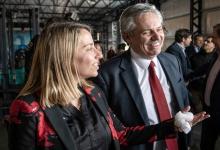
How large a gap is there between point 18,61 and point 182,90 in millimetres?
6501

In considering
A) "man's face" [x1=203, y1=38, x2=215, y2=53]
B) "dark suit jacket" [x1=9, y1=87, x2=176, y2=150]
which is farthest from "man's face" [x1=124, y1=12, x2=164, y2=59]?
"man's face" [x1=203, y1=38, x2=215, y2=53]

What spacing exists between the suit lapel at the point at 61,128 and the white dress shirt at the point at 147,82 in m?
0.63

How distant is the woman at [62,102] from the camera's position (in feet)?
4.00

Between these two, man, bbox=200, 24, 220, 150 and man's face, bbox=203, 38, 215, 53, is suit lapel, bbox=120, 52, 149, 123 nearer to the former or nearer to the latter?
man, bbox=200, 24, 220, 150

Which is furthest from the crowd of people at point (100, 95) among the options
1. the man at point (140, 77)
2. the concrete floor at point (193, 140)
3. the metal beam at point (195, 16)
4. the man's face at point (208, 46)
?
the metal beam at point (195, 16)

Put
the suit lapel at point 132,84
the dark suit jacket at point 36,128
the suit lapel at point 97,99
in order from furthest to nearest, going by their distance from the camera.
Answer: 1. the suit lapel at point 132,84
2. the suit lapel at point 97,99
3. the dark suit jacket at point 36,128

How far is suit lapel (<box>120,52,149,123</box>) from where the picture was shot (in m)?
1.74

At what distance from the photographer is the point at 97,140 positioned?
132cm

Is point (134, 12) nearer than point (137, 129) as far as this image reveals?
No

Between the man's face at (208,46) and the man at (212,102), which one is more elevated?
the man's face at (208,46)

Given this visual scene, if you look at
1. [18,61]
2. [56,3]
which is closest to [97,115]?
[18,61]

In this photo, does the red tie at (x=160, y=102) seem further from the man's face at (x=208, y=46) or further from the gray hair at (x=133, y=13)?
the man's face at (x=208, y=46)

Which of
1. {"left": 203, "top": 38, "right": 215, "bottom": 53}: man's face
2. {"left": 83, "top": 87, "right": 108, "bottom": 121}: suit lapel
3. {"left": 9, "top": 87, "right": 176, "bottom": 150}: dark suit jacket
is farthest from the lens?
{"left": 203, "top": 38, "right": 215, "bottom": 53}: man's face

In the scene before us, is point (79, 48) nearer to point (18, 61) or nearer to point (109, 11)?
point (18, 61)
